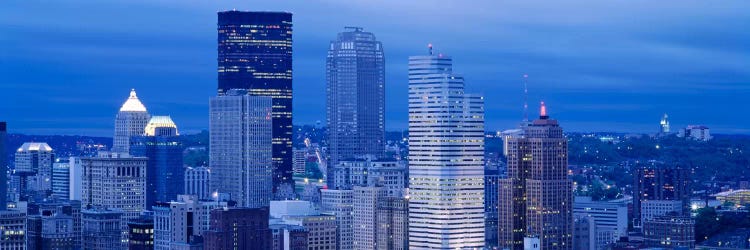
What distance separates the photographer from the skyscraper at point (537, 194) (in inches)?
4456

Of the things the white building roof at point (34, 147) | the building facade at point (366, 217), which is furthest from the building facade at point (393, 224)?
the white building roof at point (34, 147)

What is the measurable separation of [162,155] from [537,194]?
4956 centimetres

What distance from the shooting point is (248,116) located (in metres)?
152

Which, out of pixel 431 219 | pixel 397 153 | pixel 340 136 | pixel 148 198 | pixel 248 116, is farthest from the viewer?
pixel 340 136

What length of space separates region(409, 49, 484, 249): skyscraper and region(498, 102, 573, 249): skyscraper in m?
4.19

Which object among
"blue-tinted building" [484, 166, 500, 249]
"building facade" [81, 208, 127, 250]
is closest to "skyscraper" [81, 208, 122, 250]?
"building facade" [81, 208, 127, 250]

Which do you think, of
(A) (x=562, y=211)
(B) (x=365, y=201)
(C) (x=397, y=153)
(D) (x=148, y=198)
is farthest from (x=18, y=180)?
(A) (x=562, y=211)

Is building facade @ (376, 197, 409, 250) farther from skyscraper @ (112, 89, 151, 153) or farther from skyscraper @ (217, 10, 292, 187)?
skyscraper @ (217, 10, 292, 187)

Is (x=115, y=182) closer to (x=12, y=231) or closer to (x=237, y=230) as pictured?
(x=12, y=231)

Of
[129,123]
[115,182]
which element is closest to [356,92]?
[129,123]

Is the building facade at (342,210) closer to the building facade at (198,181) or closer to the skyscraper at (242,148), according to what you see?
the skyscraper at (242,148)

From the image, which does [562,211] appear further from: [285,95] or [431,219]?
[285,95]

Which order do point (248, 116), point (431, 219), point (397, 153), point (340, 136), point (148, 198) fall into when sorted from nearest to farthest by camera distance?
point (431, 219) < point (148, 198) < point (248, 116) < point (397, 153) < point (340, 136)

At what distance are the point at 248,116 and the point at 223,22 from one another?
87.3 ft
